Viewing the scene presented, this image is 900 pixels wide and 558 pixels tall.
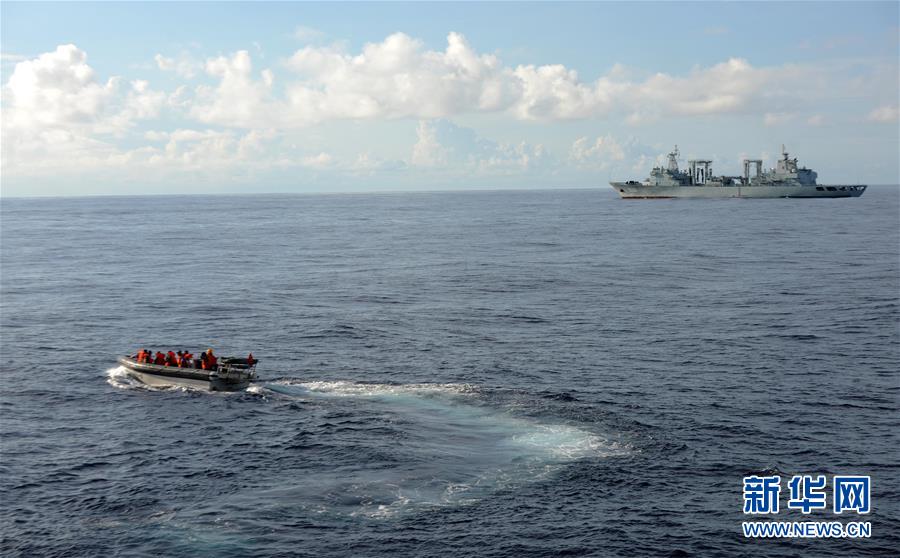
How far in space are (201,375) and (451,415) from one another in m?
19.6

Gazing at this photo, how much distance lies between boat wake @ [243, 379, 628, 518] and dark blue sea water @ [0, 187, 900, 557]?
0.61ft

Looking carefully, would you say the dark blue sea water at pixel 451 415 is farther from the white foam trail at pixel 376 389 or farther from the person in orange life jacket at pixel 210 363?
Result: the person in orange life jacket at pixel 210 363

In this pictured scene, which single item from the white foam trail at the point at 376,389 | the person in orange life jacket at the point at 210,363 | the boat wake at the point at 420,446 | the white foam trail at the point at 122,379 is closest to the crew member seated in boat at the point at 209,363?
the person in orange life jacket at the point at 210,363

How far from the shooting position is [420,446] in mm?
45406

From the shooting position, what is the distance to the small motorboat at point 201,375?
2258 inches

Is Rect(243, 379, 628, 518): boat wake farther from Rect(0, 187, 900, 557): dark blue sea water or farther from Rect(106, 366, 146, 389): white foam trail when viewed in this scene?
Rect(106, 366, 146, 389): white foam trail

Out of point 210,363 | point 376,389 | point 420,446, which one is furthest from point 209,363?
point 420,446

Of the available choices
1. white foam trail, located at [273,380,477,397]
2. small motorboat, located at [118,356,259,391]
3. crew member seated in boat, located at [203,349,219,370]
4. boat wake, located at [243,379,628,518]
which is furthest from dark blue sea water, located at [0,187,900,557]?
crew member seated in boat, located at [203,349,219,370]

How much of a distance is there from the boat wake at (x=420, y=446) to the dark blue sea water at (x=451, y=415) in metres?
0.19

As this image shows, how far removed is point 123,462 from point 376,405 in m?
16.3

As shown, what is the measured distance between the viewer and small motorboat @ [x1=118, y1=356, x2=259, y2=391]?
5734 cm

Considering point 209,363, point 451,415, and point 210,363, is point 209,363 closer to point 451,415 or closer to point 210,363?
point 210,363

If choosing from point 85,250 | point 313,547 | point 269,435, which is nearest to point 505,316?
point 269,435

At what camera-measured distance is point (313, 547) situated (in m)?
33.9
